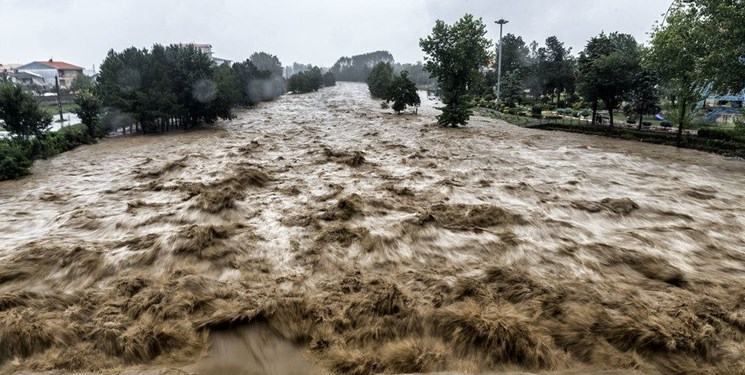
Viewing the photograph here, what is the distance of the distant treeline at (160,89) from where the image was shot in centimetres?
3656

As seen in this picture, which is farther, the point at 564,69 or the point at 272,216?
the point at 564,69

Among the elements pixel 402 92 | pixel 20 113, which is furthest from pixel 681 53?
pixel 20 113

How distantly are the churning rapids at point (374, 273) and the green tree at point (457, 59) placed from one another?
22.6 m

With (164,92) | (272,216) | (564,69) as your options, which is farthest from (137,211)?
(564,69)

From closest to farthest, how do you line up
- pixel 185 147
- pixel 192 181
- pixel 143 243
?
1. pixel 143 243
2. pixel 192 181
3. pixel 185 147

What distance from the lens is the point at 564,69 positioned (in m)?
63.5

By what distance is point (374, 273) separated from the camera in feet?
31.2

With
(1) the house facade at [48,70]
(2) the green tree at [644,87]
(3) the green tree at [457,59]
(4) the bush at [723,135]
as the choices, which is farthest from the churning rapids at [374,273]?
(1) the house facade at [48,70]

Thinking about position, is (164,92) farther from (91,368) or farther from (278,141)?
(91,368)

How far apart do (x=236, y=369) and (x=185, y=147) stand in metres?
26.5

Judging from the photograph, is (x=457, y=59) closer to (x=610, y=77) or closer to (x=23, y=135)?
(x=610, y=77)

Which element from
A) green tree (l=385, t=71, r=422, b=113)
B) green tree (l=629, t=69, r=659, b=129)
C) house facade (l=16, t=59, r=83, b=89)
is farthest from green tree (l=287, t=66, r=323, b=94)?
green tree (l=629, t=69, r=659, b=129)

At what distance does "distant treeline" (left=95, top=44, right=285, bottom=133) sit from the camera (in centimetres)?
3656

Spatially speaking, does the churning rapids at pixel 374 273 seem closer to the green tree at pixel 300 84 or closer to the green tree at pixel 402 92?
the green tree at pixel 402 92
